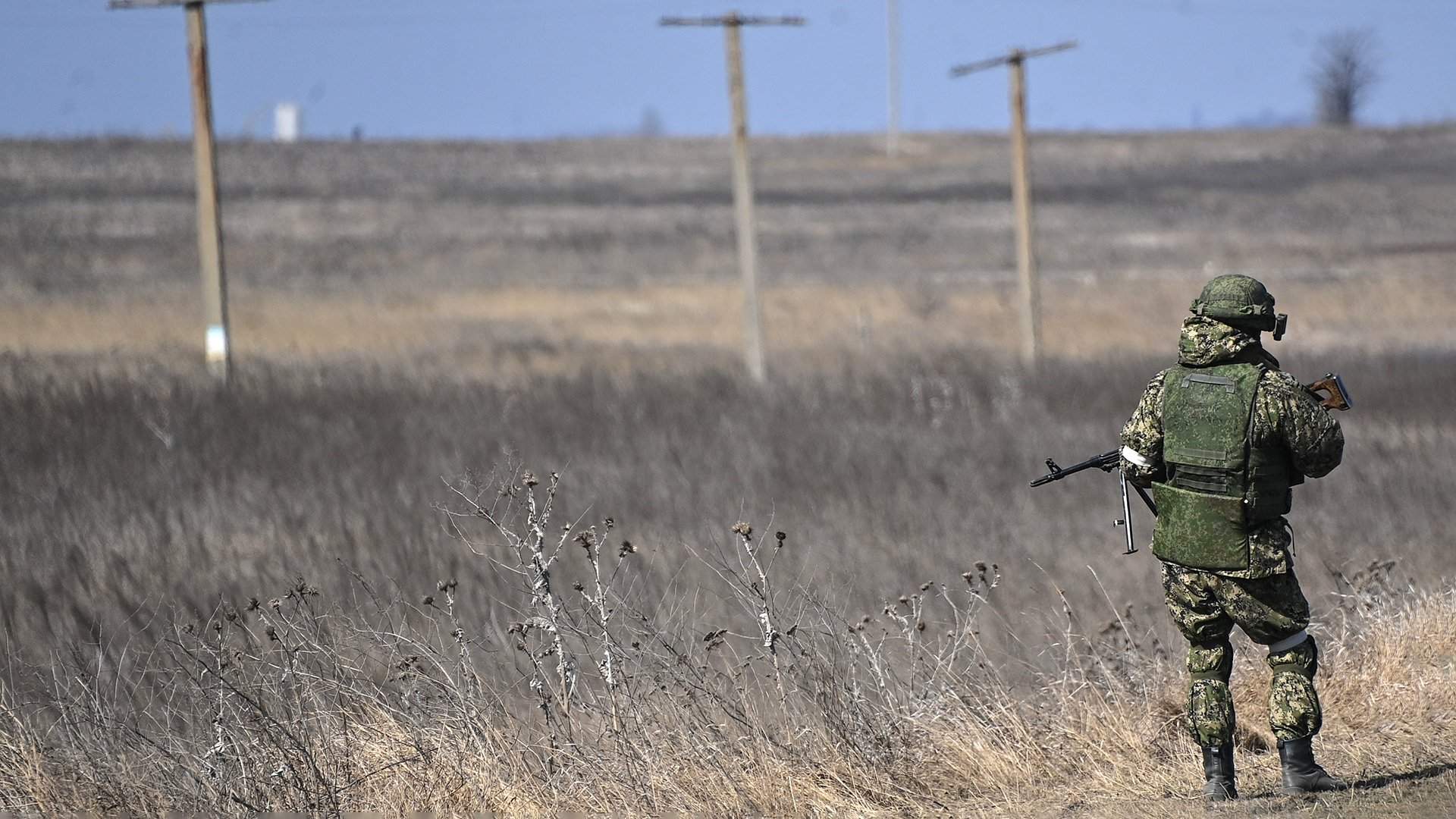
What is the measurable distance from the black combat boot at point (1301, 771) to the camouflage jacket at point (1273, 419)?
55 cm

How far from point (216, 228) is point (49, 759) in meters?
12.8

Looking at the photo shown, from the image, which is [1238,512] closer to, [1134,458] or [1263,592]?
[1263,592]

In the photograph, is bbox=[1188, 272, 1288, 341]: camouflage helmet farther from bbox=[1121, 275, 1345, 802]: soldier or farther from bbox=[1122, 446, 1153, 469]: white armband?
bbox=[1122, 446, 1153, 469]: white armband

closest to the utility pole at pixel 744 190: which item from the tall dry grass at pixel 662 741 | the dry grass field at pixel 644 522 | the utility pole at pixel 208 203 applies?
the dry grass field at pixel 644 522

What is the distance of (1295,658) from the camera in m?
4.71

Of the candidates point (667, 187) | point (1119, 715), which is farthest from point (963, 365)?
point (667, 187)

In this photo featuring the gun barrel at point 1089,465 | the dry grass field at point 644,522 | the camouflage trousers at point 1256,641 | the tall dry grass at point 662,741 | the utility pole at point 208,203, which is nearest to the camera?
the camouflage trousers at point 1256,641

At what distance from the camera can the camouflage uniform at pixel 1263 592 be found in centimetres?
464

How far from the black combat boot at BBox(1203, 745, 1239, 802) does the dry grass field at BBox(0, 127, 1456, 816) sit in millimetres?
103

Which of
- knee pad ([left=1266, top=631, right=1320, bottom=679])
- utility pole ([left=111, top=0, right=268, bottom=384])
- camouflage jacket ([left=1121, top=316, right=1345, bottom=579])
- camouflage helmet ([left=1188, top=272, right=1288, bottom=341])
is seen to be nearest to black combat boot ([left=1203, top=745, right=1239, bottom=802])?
knee pad ([left=1266, top=631, right=1320, bottom=679])

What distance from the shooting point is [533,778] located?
4.84 metres

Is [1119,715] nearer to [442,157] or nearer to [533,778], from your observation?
[533,778]

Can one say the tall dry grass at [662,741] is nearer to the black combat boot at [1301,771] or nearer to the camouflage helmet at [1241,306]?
the black combat boot at [1301,771]

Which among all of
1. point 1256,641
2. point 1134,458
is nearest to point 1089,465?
point 1134,458
